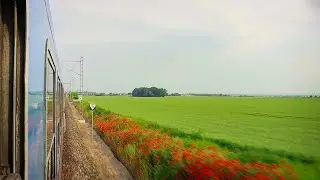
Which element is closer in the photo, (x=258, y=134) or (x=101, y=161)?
(x=101, y=161)

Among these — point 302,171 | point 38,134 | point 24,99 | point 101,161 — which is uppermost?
point 24,99

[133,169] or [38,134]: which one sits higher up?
[38,134]

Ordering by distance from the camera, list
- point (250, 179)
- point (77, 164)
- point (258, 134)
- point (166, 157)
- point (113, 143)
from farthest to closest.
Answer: point (258, 134)
point (113, 143)
point (77, 164)
point (166, 157)
point (250, 179)

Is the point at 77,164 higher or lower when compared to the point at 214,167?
lower

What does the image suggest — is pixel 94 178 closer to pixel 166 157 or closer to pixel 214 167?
pixel 166 157

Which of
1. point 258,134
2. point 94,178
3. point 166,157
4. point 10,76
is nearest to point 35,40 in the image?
point 10,76

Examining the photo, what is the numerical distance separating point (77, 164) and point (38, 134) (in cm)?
1070

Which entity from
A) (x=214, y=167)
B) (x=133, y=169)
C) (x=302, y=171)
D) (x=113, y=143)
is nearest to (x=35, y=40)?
(x=214, y=167)

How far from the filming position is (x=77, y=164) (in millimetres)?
12539

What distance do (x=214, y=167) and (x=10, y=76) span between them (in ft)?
20.1

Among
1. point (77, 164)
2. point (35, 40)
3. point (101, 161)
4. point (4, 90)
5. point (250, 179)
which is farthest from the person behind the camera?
point (101, 161)

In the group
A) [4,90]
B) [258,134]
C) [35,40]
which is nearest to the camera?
[4,90]

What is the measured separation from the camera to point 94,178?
36.3 ft

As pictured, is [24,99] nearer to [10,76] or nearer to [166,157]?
[10,76]
